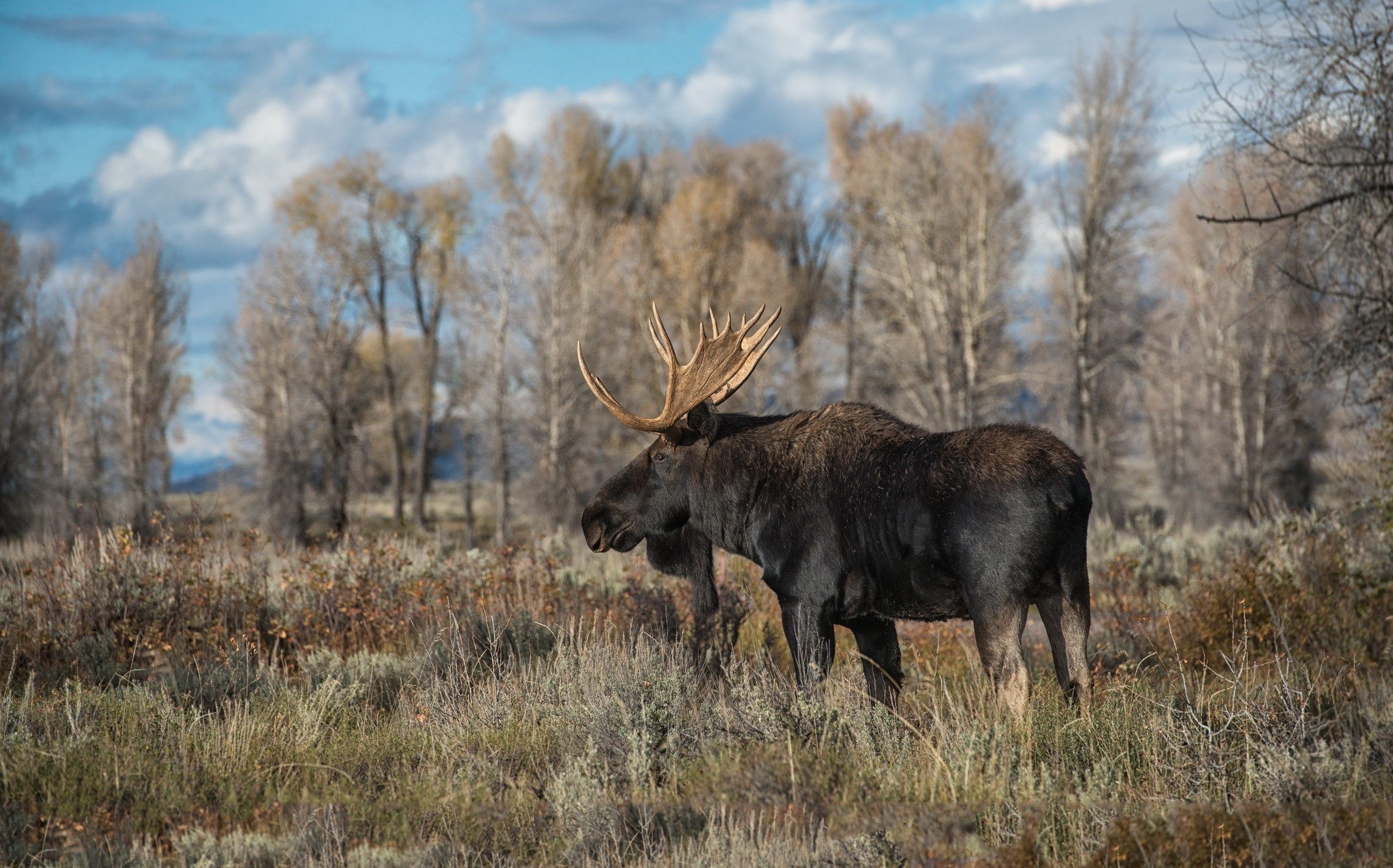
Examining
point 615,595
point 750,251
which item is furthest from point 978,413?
point 615,595

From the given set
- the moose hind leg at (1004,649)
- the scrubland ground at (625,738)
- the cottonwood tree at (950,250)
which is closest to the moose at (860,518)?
the moose hind leg at (1004,649)

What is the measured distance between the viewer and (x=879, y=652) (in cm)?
620

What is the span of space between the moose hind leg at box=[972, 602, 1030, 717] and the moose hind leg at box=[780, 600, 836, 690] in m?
0.83

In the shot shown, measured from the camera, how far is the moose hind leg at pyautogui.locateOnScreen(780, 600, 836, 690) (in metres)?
5.71

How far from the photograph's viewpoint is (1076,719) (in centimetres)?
522

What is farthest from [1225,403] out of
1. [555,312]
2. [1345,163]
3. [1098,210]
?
[1345,163]

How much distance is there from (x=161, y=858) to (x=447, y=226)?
137ft

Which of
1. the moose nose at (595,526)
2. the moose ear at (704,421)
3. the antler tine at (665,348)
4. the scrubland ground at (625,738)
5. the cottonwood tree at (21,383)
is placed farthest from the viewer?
the cottonwood tree at (21,383)

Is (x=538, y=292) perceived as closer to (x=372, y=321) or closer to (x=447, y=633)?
(x=372, y=321)

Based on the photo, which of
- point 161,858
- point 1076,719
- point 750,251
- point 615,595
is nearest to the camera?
point 161,858

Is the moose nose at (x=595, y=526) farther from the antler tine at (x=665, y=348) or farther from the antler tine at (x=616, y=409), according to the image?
the antler tine at (x=665, y=348)

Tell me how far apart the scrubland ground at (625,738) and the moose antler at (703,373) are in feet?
4.51

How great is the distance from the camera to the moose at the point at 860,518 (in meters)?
5.26

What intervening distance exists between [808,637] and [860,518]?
665mm
